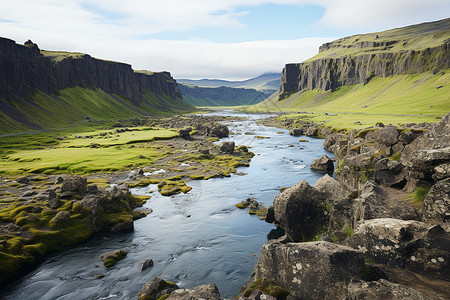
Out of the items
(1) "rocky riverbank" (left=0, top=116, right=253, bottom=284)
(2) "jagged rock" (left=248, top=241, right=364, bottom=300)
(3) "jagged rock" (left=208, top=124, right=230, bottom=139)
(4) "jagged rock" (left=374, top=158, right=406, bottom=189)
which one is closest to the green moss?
(4) "jagged rock" (left=374, top=158, right=406, bottom=189)

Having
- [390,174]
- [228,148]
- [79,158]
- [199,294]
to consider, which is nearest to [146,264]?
[199,294]

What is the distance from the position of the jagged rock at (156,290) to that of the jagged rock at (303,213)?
12.6 metres

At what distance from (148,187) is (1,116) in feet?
467

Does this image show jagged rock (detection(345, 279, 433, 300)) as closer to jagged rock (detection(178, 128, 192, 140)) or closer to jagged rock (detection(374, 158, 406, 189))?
jagged rock (detection(374, 158, 406, 189))

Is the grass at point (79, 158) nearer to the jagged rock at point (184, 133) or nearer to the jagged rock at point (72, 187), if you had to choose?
the jagged rock at point (184, 133)

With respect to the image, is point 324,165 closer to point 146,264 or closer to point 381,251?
point 146,264

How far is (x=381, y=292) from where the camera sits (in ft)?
34.9

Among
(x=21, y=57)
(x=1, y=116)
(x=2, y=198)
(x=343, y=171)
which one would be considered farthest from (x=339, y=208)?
(x=21, y=57)

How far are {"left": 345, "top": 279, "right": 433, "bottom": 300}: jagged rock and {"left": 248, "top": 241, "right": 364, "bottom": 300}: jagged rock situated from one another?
1.72 meters

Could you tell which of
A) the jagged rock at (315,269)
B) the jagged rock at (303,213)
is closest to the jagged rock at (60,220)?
the jagged rock at (303,213)

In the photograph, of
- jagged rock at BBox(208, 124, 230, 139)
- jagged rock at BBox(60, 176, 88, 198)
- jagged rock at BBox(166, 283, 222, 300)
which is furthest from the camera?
jagged rock at BBox(208, 124, 230, 139)

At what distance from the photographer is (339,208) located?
2325cm

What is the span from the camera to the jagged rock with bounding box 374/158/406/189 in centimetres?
2353

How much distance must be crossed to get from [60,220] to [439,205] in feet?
120
